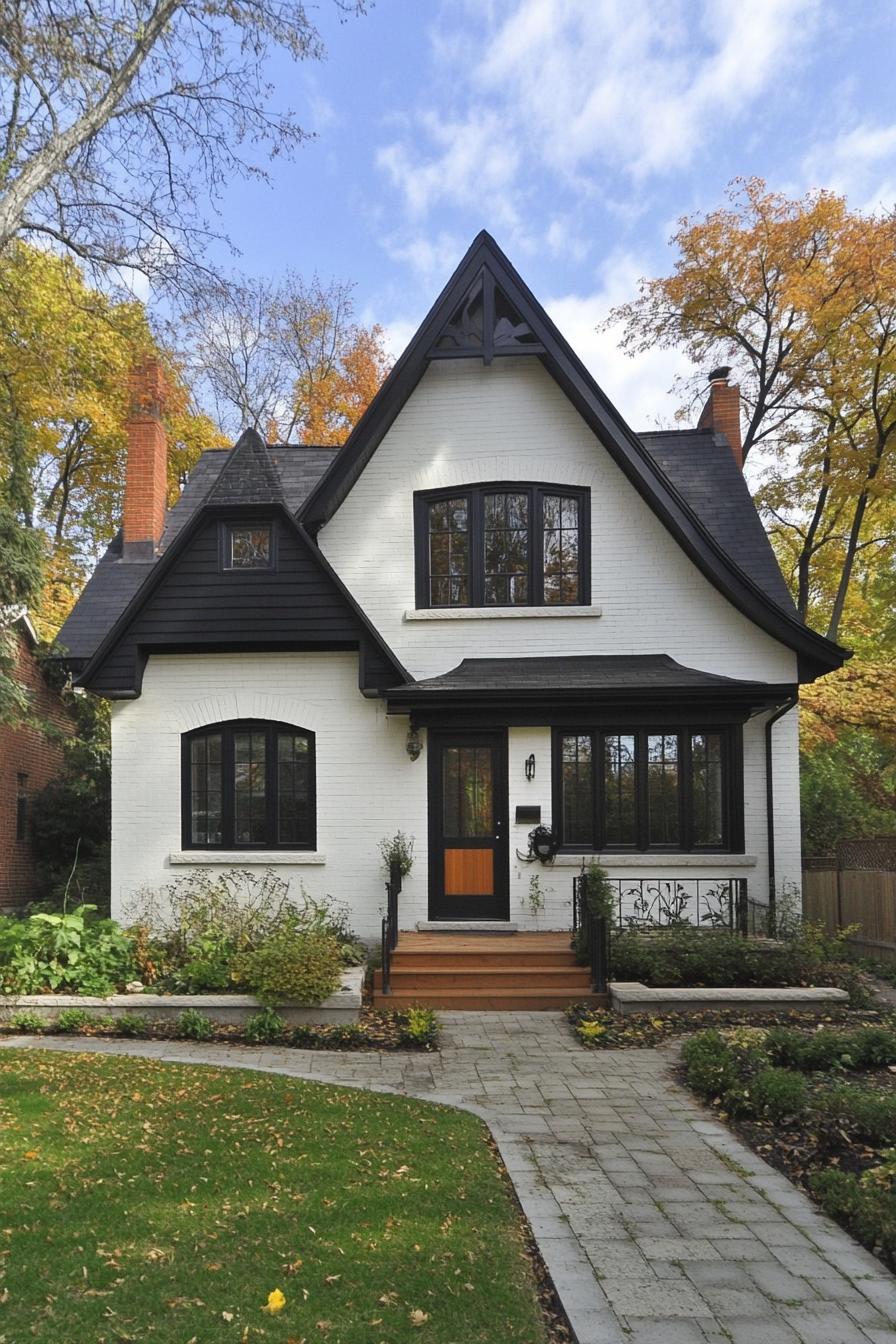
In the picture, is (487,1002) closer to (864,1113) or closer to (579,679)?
(579,679)

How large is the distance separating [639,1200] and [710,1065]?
7.21 feet

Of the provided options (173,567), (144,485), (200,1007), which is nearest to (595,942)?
(200,1007)

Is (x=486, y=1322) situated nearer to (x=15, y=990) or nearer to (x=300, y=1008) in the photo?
(x=300, y=1008)

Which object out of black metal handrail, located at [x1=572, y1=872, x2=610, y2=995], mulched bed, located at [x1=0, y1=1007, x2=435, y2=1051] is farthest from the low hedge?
mulched bed, located at [x1=0, y1=1007, x2=435, y2=1051]

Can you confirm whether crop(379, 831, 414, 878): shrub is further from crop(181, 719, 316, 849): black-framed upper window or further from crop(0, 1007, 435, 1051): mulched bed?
crop(0, 1007, 435, 1051): mulched bed

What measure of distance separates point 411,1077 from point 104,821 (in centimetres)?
1110

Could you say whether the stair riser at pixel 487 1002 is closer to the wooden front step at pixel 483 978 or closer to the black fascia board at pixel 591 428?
the wooden front step at pixel 483 978

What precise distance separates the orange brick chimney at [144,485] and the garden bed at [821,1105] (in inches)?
421

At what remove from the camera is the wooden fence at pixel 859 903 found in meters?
11.4

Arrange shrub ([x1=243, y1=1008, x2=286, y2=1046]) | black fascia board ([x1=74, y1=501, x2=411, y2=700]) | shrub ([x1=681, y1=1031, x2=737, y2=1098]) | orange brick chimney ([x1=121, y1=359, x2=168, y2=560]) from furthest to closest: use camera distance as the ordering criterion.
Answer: orange brick chimney ([x1=121, y1=359, x2=168, y2=560]), black fascia board ([x1=74, y1=501, x2=411, y2=700]), shrub ([x1=243, y1=1008, x2=286, y2=1046]), shrub ([x1=681, y1=1031, x2=737, y2=1098])

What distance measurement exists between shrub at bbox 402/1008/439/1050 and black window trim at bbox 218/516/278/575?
5.91 metres

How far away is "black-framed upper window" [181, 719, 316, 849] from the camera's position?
→ 1133cm

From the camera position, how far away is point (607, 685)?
1069cm

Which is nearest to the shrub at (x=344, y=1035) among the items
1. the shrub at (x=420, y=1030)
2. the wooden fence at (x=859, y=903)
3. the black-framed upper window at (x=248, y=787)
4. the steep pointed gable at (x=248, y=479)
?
the shrub at (x=420, y=1030)
